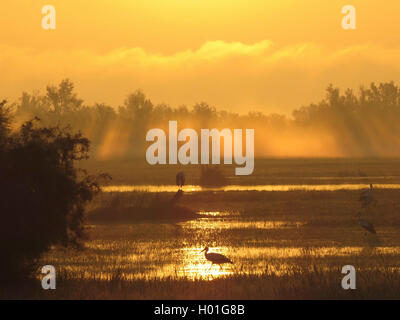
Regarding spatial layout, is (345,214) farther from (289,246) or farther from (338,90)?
(338,90)

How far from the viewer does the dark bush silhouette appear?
1919cm

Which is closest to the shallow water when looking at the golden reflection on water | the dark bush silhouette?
the dark bush silhouette

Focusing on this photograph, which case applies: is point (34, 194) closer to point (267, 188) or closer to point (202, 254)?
point (202, 254)

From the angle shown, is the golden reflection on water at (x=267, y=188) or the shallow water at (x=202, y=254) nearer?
the shallow water at (x=202, y=254)

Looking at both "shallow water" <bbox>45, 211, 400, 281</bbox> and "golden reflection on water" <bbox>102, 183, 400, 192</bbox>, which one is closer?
"shallow water" <bbox>45, 211, 400, 281</bbox>

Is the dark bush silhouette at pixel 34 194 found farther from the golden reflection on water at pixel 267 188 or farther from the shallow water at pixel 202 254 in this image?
the golden reflection on water at pixel 267 188

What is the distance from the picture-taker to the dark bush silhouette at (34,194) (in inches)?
755

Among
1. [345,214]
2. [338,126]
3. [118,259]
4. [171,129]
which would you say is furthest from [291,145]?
[118,259]

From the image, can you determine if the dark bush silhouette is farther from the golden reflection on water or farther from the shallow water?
the golden reflection on water

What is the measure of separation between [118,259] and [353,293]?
26.3 feet

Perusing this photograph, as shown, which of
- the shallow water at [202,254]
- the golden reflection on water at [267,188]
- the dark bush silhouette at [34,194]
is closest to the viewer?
the dark bush silhouette at [34,194]

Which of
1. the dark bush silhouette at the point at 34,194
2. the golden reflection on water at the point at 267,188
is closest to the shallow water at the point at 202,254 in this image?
the dark bush silhouette at the point at 34,194

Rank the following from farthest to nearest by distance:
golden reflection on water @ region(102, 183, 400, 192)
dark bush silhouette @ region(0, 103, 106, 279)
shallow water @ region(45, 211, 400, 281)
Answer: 1. golden reflection on water @ region(102, 183, 400, 192)
2. shallow water @ region(45, 211, 400, 281)
3. dark bush silhouette @ region(0, 103, 106, 279)

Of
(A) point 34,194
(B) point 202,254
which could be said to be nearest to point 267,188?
(B) point 202,254
